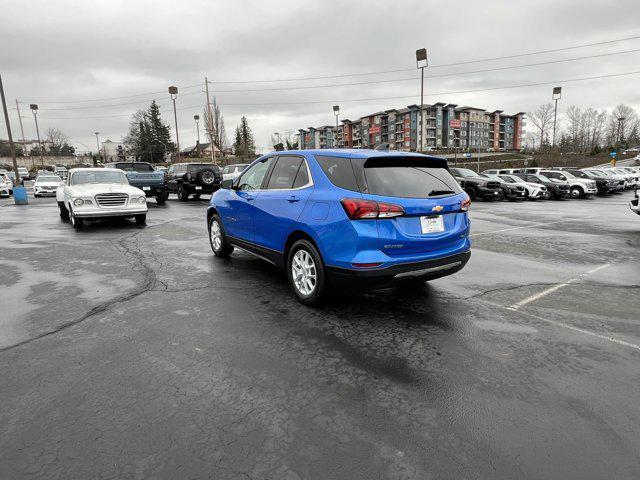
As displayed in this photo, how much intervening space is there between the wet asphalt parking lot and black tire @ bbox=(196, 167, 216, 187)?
48.9ft

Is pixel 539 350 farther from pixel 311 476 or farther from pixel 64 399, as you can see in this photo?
pixel 64 399

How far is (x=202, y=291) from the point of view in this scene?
18.0 ft

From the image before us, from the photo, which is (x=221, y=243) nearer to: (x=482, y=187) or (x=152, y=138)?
(x=482, y=187)

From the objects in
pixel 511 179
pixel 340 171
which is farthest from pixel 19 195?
pixel 511 179

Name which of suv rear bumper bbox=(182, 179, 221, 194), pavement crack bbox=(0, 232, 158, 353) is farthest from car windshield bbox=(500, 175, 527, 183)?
pavement crack bbox=(0, 232, 158, 353)

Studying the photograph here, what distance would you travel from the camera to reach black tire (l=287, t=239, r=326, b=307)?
460 centimetres

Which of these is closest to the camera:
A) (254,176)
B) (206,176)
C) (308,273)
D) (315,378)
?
(315,378)

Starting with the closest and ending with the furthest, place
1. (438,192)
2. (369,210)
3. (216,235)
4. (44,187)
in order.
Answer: (369,210)
(438,192)
(216,235)
(44,187)

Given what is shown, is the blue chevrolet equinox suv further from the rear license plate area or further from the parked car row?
the parked car row

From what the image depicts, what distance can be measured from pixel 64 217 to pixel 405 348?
13860 mm

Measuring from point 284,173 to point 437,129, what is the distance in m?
112

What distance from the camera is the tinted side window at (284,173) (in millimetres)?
5301

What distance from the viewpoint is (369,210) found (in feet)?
13.6

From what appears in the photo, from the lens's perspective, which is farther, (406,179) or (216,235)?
(216,235)
